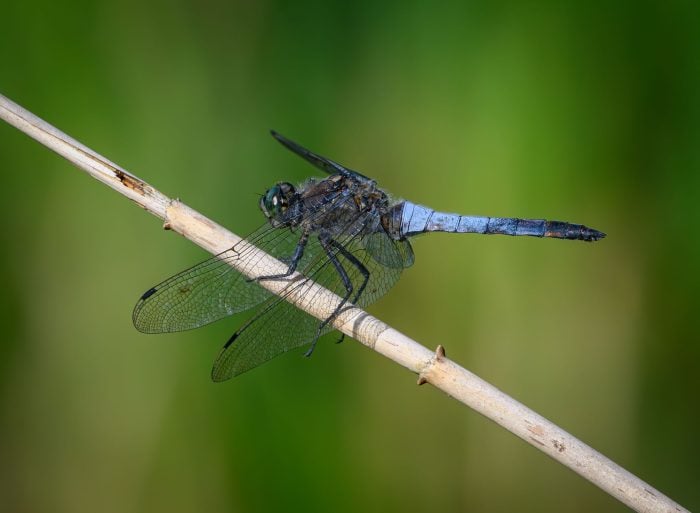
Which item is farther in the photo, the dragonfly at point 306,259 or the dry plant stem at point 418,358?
the dragonfly at point 306,259

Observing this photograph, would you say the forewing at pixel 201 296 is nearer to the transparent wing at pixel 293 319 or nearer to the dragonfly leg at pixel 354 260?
the transparent wing at pixel 293 319

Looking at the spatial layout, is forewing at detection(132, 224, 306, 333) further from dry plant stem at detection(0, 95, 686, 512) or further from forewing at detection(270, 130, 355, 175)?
forewing at detection(270, 130, 355, 175)

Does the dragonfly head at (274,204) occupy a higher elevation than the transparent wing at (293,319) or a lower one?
higher

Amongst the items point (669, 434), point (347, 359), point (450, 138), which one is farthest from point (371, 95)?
point (669, 434)

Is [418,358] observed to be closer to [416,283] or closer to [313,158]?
[416,283]

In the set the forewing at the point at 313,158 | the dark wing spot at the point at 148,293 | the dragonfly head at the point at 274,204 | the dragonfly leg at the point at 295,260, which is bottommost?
the dark wing spot at the point at 148,293

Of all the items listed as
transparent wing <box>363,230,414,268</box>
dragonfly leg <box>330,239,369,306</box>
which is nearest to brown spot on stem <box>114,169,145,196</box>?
dragonfly leg <box>330,239,369,306</box>

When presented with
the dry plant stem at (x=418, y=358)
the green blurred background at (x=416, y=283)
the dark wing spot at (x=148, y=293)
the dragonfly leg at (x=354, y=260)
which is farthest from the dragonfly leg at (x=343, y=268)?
the dark wing spot at (x=148, y=293)
